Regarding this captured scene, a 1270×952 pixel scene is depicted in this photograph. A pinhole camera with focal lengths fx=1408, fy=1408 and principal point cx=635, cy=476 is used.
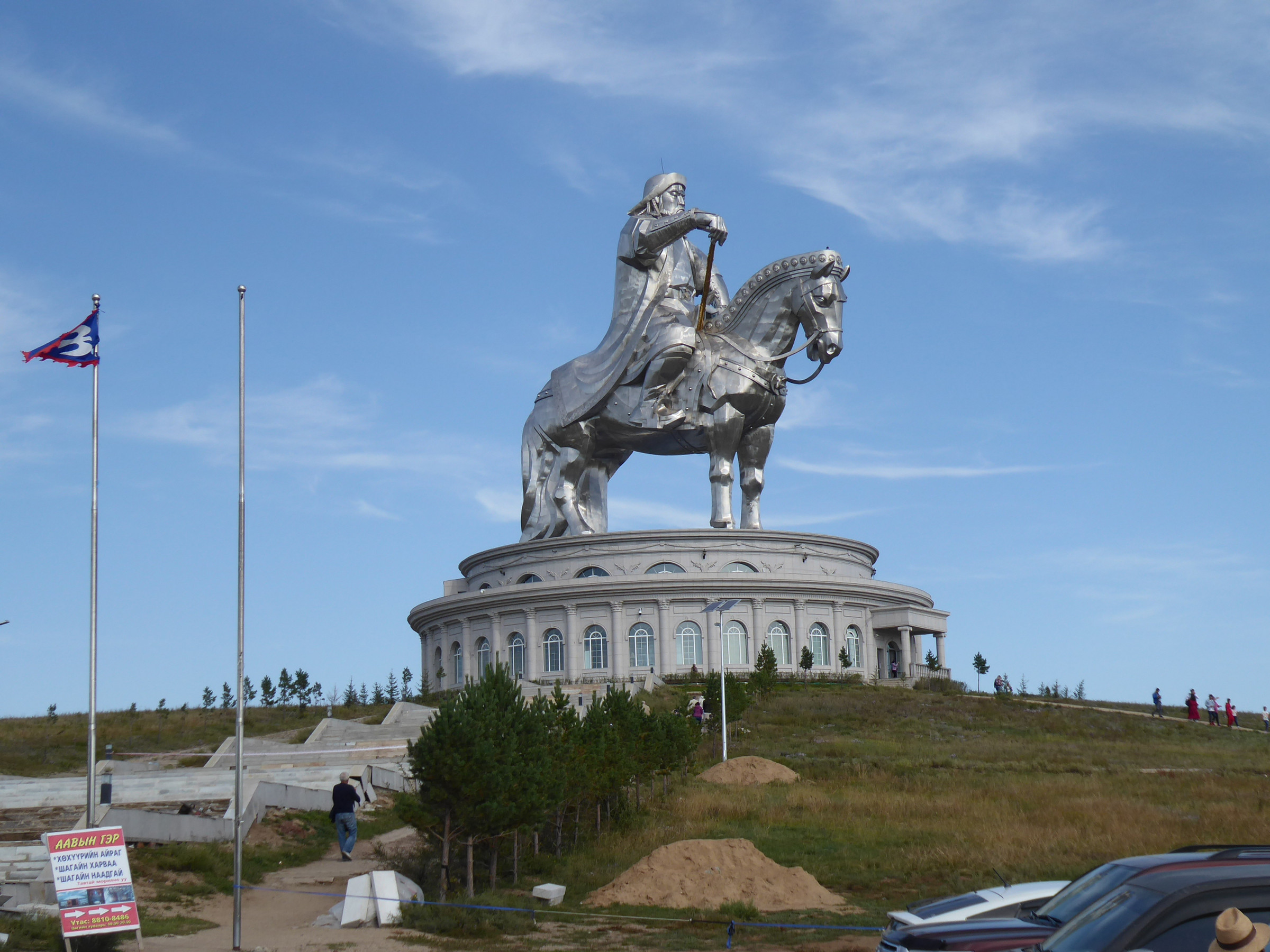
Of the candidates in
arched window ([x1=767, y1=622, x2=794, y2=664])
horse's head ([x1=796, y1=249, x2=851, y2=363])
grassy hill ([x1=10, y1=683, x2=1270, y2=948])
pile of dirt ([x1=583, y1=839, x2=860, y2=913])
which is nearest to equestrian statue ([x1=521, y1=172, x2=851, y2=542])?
horse's head ([x1=796, y1=249, x2=851, y2=363])

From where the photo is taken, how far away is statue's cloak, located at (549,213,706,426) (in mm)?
47094

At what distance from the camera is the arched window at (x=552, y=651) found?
50.2 m

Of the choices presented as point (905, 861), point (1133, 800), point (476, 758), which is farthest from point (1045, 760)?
point (476, 758)

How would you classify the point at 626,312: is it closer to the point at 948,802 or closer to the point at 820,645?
A: the point at 820,645

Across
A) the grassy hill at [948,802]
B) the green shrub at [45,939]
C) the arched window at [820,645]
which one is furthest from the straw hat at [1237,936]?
the arched window at [820,645]

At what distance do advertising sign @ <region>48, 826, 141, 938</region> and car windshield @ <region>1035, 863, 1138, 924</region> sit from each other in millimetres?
8641

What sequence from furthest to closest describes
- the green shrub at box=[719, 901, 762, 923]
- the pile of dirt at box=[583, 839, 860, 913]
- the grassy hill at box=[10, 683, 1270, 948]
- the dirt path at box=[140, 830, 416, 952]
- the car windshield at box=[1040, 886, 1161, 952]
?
the grassy hill at box=[10, 683, 1270, 948] → the pile of dirt at box=[583, 839, 860, 913] → the green shrub at box=[719, 901, 762, 923] → the dirt path at box=[140, 830, 416, 952] → the car windshield at box=[1040, 886, 1161, 952]

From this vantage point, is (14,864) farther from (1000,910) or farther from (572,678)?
(572,678)

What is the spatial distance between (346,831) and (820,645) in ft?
106

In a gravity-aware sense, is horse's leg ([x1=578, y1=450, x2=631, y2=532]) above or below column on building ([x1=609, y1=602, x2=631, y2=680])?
above

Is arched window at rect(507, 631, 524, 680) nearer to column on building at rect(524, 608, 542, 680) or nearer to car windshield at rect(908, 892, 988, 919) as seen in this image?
column on building at rect(524, 608, 542, 680)

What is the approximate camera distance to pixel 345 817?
65.4 ft

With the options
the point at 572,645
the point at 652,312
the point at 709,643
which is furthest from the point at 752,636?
the point at 652,312

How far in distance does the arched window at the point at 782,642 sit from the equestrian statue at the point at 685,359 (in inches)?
146
